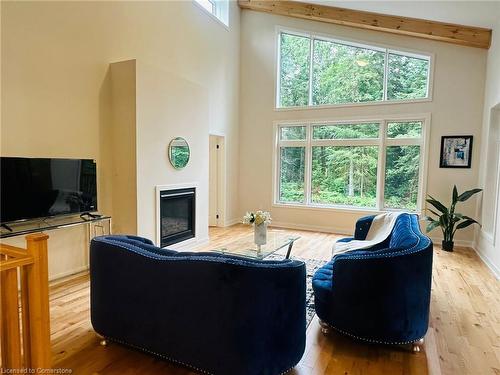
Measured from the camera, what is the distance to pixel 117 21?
420 cm

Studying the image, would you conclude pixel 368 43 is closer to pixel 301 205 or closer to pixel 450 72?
pixel 450 72

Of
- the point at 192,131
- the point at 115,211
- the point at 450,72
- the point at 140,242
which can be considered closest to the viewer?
the point at 140,242

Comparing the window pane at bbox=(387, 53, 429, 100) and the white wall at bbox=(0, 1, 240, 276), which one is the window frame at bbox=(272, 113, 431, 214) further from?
the white wall at bbox=(0, 1, 240, 276)

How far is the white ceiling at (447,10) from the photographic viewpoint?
4480 mm

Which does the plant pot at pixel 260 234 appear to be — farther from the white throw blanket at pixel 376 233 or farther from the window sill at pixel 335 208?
the window sill at pixel 335 208

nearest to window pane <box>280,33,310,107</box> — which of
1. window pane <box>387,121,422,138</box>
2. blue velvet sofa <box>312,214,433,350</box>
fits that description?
window pane <box>387,121,422,138</box>

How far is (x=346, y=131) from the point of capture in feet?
20.7

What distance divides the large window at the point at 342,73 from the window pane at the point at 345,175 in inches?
39.7

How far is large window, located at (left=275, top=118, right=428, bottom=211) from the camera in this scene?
5.87 metres

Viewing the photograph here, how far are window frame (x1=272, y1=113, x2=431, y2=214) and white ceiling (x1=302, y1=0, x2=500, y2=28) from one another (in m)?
1.51

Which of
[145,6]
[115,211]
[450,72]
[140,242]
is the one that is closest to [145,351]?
[140,242]

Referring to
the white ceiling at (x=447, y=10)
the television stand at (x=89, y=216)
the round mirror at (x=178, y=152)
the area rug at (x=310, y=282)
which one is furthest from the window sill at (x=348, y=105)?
the television stand at (x=89, y=216)

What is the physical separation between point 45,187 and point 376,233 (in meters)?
3.73

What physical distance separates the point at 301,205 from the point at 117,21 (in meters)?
4.69
